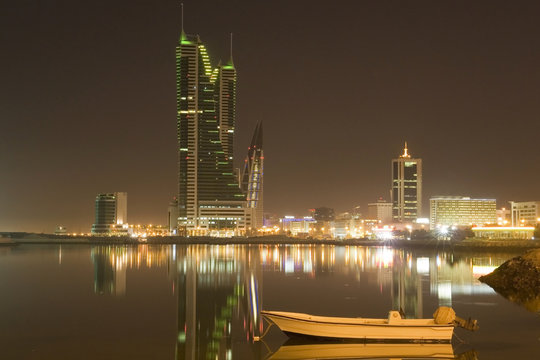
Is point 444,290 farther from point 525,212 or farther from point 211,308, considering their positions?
point 525,212

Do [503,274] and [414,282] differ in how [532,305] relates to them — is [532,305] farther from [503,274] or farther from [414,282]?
[414,282]

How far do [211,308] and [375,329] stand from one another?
11.6m

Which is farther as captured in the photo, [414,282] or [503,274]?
[414,282]

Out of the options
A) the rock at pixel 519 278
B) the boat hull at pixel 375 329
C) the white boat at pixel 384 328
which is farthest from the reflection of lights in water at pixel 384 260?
the boat hull at pixel 375 329

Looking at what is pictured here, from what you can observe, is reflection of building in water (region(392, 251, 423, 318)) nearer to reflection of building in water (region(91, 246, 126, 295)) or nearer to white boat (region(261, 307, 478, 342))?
white boat (region(261, 307, 478, 342))

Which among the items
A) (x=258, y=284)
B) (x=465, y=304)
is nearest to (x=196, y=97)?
(x=258, y=284)

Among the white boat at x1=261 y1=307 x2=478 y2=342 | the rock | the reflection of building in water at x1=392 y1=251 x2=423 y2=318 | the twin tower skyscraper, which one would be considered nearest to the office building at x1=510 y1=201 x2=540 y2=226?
the twin tower skyscraper

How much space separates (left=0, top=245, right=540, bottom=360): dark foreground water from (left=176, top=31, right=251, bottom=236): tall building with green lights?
13151 centimetres

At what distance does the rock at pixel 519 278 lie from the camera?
115 ft

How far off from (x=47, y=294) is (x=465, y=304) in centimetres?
2374

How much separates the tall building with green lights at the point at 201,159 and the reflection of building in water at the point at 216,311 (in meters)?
136

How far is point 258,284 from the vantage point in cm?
4141

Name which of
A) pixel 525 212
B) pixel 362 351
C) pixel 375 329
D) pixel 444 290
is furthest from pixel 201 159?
pixel 362 351

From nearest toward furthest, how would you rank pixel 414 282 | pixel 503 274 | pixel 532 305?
pixel 532 305 → pixel 503 274 → pixel 414 282
